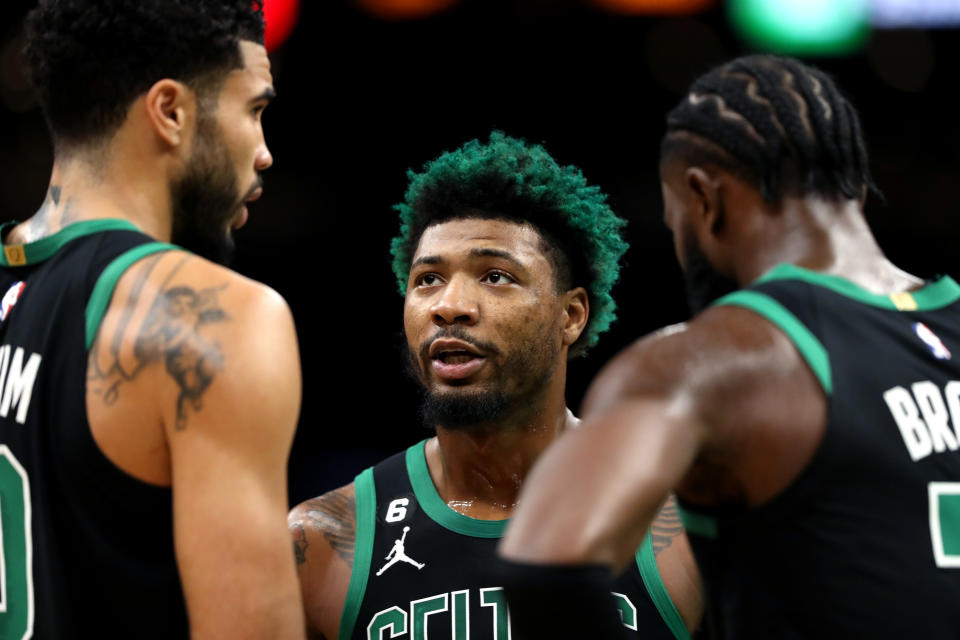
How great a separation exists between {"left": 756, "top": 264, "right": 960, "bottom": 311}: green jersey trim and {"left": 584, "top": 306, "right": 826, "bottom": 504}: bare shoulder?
17cm

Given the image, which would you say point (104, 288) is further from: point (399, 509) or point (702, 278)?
point (399, 509)

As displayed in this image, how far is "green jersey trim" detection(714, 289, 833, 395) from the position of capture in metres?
1.78

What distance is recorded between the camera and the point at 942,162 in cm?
738

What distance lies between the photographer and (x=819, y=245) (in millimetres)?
2010

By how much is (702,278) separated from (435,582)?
1251mm

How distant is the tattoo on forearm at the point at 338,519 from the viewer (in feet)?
10.1

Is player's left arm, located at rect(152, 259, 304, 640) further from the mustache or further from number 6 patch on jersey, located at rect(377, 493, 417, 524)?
the mustache

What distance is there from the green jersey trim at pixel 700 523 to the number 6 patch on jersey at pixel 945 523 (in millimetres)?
354

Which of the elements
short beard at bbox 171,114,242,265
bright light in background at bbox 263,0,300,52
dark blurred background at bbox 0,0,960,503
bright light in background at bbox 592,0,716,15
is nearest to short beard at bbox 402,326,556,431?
short beard at bbox 171,114,242,265

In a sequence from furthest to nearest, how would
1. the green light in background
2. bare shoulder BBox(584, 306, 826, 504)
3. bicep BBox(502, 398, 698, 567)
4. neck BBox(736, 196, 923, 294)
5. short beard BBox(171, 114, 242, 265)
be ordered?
the green light in background < short beard BBox(171, 114, 242, 265) < neck BBox(736, 196, 923, 294) < bare shoulder BBox(584, 306, 826, 504) < bicep BBox(502, 398, 698, 567)

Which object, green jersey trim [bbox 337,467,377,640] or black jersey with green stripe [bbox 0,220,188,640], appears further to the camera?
green jersey trim [bbox 337,467,377,640]

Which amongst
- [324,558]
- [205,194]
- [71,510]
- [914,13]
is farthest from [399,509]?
[914,13]

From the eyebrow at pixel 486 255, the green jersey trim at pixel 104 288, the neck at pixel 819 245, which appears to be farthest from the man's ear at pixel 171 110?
the eyebrow at pixel 486 255

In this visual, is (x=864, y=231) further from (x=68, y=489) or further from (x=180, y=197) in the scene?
(x=68, y=489)
